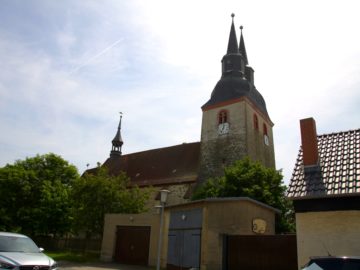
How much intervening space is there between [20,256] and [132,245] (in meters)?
12.1

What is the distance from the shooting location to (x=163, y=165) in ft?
128

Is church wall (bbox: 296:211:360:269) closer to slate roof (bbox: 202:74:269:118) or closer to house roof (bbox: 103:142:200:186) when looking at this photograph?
house roof (bbox: 103:142:200:186)

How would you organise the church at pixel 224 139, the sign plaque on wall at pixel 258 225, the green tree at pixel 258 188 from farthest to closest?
the church at pixel 224 139 < the green tree at pixel 258 188 < the sign plaque on wall at pixel 258 225

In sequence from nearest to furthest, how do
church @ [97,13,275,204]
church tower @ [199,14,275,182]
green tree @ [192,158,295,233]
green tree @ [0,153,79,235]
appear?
green tree @ [192,158,295,233] → green tree @ [0,153,79,235] → church tower @ [199,14,275,182] → church @ [97,13,275,204]

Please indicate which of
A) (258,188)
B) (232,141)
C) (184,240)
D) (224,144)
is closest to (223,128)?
(224,144)

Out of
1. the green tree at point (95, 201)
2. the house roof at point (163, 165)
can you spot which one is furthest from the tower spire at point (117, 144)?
the green tree at point (95, 201)

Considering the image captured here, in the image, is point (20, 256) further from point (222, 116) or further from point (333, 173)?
point (222, 116)

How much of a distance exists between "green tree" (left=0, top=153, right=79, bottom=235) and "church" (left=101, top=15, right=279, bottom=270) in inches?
348

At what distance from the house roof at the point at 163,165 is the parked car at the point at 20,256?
80.7ft

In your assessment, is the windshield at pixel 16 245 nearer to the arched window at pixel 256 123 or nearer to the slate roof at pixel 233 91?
the slate roof at pixel 233 91

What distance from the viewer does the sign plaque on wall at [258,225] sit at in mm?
16438

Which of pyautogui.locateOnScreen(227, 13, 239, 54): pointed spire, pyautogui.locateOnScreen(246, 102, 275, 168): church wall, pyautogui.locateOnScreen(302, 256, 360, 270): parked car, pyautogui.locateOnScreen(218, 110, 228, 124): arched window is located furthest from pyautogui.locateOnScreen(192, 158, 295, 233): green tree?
pyautogui.locateOnScreen(227, 13, 239, 54): pointed spire

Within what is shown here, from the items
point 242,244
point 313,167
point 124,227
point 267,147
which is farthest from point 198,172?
point 313,167

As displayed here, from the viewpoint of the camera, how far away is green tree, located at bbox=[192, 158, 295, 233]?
879 inches
